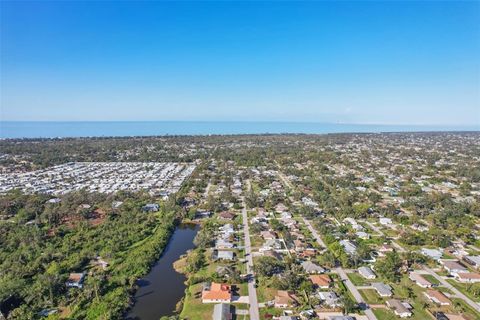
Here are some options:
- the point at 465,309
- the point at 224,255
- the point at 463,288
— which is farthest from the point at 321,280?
the point at 463,288

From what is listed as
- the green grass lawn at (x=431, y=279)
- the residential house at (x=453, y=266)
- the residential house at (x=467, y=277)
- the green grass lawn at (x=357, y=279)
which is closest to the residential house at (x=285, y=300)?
the green grass lawn at (x=357, y=279)

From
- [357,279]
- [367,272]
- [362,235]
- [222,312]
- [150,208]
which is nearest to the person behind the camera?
[222,312]

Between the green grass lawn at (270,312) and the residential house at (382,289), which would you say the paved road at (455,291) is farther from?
the green grass lawn at (270,312)

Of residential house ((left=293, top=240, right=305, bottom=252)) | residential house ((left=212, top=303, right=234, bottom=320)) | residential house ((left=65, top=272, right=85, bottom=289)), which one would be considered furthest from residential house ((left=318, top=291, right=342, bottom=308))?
residential house ((left=65, top=272, right=85, bottom=289))

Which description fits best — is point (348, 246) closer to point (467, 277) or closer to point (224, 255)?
point (467, 277)

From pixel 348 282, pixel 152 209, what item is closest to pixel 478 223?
pixel 348 282

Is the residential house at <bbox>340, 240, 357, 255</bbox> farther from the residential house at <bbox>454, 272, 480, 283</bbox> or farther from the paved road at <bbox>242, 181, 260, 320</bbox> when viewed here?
the paved road at <bbox>242, 181, 260, 320</bbox>

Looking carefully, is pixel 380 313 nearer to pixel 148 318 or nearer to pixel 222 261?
pixel 222 261
